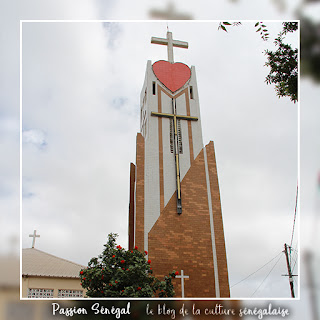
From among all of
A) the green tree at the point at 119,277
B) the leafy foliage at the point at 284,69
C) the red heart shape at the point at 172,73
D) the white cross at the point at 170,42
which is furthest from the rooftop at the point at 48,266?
the white cross at the point at 170,42

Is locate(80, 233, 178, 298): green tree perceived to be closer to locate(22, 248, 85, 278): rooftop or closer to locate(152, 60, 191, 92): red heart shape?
locate(22, 248, 85, 278): rooftop

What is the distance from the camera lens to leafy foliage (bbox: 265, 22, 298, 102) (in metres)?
5.27

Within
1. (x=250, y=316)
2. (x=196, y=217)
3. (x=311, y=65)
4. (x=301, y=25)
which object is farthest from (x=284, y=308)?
(x=196, y=217)

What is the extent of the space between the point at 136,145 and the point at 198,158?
3653 millimetres

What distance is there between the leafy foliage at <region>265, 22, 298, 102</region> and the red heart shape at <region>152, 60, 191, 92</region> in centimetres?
1533

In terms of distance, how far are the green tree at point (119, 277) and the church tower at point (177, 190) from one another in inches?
108

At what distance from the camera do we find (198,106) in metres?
20.7

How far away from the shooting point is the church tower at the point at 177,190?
15.4 m

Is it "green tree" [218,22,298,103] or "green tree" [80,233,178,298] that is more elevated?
"green tree" [218,22,298,103]

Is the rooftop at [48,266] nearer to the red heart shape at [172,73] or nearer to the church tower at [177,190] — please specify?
the church tower at [177,190]

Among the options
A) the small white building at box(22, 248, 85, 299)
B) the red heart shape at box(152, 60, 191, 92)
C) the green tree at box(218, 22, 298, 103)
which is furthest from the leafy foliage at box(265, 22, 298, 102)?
the red heart shape at box(152, 60, 191, 92)

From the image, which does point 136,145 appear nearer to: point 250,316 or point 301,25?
point 250,316

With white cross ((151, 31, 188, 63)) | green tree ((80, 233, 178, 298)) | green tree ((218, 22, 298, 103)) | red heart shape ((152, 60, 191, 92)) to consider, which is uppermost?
white cross ((151, 31, 188, 63))

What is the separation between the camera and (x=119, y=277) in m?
11.7
